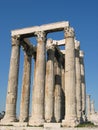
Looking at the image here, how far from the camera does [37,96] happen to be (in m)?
29.0

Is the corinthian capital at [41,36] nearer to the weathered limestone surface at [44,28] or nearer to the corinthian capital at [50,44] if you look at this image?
the weathered limestone surface at [44,28]

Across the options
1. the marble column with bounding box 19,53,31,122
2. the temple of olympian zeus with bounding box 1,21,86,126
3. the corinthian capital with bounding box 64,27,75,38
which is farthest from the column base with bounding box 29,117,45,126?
the corinthian capital with bounding box 64,27,75,38

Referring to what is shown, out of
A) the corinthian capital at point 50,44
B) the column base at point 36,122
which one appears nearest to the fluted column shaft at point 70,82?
the column base at point 36,122

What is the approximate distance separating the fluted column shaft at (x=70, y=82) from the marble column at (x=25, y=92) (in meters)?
8.61

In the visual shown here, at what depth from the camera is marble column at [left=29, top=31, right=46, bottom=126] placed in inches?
1102

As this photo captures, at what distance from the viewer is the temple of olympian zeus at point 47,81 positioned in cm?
2811

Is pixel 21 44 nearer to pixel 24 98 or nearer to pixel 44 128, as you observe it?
pixel 24 98

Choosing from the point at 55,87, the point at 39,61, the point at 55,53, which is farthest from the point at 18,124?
the point at 55,53

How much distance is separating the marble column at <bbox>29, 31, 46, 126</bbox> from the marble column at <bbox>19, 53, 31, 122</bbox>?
17.7 feet

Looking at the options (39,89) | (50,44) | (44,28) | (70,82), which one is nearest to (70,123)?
(70,82)

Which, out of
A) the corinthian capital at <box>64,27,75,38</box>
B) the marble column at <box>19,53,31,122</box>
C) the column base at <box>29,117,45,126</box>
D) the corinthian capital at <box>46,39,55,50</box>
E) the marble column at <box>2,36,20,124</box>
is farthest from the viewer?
the corinthian capital at <box>46,39,55,50</box>

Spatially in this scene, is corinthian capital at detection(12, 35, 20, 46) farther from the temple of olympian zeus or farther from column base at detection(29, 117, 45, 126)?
column base at detection(29, 117, 45, 126)

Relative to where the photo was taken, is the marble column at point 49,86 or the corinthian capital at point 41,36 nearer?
the corinthian capital at point 41,36

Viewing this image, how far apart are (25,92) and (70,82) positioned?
9384mm
